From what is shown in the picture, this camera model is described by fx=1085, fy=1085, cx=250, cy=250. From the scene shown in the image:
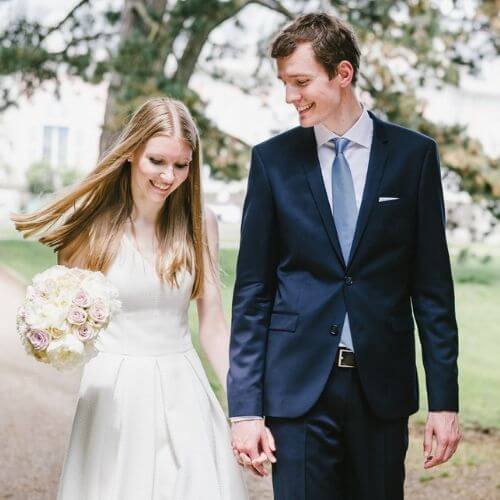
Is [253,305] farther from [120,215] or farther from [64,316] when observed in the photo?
Result: [120,215]

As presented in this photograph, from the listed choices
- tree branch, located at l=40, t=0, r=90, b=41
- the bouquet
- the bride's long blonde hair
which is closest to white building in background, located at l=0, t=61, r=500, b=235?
tree branch, located at l=40, t=0, r=90, b=41

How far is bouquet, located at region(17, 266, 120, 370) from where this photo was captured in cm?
309

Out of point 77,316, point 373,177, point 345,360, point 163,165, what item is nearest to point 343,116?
point 373,177

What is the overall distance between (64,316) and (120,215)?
54 centimetres

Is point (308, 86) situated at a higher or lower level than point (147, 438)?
higher

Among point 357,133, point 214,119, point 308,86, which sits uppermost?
point 214,119

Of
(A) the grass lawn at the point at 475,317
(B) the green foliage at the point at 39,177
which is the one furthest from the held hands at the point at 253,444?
(B) the green foliage at the point at 39,177

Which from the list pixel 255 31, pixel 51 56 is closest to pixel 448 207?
pixel 255 31

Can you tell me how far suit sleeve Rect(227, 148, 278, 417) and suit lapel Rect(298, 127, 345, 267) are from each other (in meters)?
0.11

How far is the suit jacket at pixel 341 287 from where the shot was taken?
271 centimetres

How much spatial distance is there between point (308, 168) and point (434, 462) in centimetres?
81

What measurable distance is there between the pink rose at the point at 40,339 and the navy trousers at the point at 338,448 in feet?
2.40

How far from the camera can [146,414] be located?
11.2 feet

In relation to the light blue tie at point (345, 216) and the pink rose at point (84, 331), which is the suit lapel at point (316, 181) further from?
the pink rose at point (84, 331)
